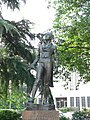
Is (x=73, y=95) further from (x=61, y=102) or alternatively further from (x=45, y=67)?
(x=45, y=67)

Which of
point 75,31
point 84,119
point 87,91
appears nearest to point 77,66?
point 75,31

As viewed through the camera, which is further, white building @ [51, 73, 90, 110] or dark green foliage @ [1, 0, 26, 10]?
white building @ [51, 73, 90, 110]

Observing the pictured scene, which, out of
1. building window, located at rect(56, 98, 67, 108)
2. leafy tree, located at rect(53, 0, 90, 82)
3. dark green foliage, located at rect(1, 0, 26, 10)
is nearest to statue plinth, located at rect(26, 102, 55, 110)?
dark green foliage, located at rect(1, 0, 26, 10)

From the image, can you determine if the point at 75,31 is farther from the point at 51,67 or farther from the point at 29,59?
the point at 51,67

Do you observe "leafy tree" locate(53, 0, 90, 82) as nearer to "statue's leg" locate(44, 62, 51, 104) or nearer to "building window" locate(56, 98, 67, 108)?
"statue's leg" locate(44, 62, 51, 104)

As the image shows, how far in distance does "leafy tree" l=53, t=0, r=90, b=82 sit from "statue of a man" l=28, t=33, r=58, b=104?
6.34 metres

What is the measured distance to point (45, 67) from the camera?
8836mm

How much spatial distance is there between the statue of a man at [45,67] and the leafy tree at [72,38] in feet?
20.8

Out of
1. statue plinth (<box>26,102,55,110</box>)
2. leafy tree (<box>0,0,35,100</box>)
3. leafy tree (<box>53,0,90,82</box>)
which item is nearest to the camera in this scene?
statue plinth (<box>26,102,55,110</box>)

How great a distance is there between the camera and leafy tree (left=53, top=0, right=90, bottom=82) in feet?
50.1

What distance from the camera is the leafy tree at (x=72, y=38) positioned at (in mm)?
15273

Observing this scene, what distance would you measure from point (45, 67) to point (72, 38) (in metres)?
7.22

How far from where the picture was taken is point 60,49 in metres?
15.9

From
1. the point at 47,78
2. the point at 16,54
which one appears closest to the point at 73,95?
the point at 16,54
